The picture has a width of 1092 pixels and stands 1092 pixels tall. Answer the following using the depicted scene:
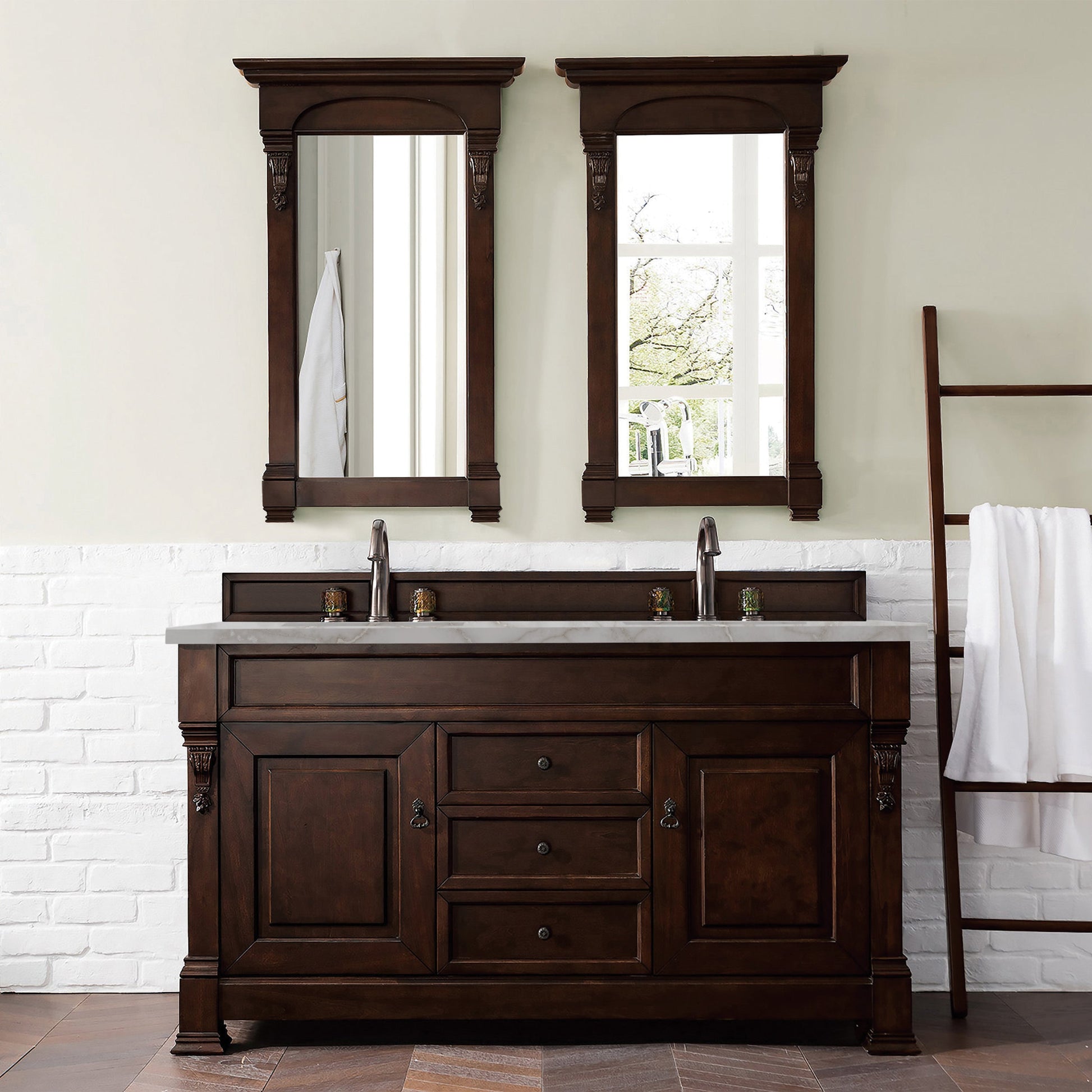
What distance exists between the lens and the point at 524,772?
1960 millimetres

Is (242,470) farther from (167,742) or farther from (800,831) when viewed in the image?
(800,831)

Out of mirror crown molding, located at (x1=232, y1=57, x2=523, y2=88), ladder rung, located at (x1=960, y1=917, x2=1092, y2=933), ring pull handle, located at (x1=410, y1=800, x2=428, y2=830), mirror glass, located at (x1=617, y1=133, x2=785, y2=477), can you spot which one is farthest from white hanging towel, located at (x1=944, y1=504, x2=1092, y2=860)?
mirror crown molding, located at (x1=232, y1=57, x2=523, y2=88)

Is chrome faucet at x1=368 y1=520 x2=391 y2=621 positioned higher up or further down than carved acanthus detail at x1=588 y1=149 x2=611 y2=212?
further down

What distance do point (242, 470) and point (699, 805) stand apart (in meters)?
1.40

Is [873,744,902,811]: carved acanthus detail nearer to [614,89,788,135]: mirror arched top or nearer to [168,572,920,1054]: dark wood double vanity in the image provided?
[168,572,920,1054]: dark wood double vanity

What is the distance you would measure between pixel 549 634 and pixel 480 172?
124 cm

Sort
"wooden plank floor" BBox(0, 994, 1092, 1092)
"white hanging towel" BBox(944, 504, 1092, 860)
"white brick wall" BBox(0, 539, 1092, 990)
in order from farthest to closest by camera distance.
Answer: "white brick wall" BBox(0, 539, 1092, 990) < "white hanging towel" BBox(944, 504, 1092, 860) < "wooden plank floor" BBox(0, 994, 1092, 1092)

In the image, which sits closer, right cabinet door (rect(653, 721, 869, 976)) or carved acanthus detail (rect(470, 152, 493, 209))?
right cabinet door (rect(653, 721, 869, 976))

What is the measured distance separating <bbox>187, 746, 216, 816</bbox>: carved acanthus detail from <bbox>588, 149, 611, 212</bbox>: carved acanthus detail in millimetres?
Answer: 1615

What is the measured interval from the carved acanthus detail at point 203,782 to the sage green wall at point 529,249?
66 cm

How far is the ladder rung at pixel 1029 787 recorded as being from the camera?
7.25 ft

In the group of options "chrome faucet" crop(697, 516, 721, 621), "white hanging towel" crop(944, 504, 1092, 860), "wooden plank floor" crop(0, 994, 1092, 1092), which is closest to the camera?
"wooden plank floor" crop(0, 994, 1092, 1092)

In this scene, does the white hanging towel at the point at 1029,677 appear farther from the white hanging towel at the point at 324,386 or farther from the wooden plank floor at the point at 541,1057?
the white hanging towel at the point at 324,386

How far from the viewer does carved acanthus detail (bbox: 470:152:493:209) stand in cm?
240
